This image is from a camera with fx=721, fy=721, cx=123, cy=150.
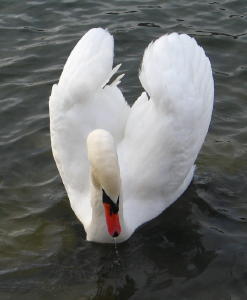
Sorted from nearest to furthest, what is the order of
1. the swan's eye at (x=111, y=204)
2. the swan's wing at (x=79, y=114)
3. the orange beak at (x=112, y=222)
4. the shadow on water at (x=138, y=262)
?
the swan's eye at (x=111, y=204)
the orange beak at (x=112, y=222)
the shadow on water at (x=138, y=262)
the swan's wing at (x=79, y=114)

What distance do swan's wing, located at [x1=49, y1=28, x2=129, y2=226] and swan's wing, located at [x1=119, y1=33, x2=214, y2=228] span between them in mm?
305

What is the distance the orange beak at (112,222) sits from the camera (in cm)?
686

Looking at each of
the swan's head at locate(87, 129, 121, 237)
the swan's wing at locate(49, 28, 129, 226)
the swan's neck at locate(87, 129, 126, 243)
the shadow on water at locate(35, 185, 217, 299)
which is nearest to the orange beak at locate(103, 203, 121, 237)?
the swan's neck at locate(87, 129, 126, 243)

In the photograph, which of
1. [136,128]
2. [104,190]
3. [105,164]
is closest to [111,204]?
[104,190]

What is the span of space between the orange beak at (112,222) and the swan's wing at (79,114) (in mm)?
673

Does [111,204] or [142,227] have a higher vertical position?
[111,204]

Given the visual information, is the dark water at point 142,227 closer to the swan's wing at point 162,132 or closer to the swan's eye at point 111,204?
the swan's wing at point 162,132

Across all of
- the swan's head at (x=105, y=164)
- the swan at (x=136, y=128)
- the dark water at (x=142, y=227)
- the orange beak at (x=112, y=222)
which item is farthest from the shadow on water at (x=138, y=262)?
the swan's head at (x=105, y=164)

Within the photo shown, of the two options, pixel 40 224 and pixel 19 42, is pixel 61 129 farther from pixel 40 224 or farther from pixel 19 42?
pixel 19 42

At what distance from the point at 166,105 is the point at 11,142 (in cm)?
293

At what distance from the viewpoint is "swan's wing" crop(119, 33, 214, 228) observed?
289 inches

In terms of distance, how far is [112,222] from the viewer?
700cm

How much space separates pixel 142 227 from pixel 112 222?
97cm

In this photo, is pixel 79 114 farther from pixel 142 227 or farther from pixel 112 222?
pixel 142 227
